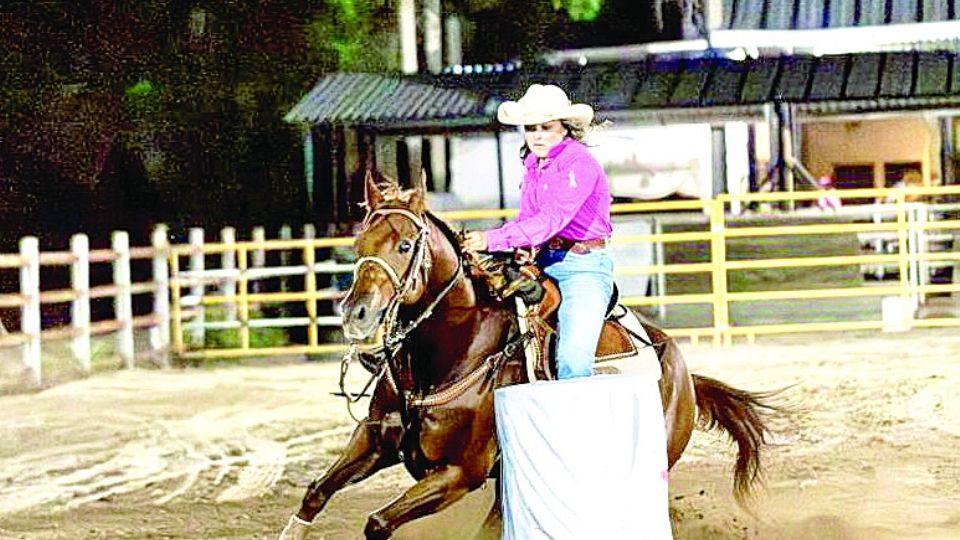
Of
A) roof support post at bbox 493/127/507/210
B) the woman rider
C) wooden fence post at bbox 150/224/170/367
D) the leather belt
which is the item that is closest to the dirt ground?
wooden fence post at bbox 150/224/170/367

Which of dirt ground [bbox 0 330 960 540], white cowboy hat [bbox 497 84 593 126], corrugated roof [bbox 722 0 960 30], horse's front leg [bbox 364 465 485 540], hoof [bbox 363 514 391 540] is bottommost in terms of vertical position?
dirt ground [bbox 0 330 960 540]

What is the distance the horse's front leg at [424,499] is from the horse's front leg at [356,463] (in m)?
0.19

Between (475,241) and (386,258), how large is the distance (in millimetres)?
443

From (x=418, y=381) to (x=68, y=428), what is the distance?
596cm

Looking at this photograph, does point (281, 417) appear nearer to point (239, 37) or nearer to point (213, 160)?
point (239, 37)

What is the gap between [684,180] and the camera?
57.6 feet

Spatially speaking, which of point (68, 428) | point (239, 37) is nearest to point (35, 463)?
point (68, 428)

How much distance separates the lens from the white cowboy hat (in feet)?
16.0

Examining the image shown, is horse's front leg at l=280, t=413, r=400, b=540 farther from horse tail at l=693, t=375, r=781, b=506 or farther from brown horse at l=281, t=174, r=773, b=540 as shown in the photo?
horse tail at l=693, t=375, r=781, b=506

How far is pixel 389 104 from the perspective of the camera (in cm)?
1789

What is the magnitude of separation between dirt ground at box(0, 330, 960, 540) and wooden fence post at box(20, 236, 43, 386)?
0.36m

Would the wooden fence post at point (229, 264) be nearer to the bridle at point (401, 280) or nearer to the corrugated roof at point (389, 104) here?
the corrugated roof at point (389, 104)

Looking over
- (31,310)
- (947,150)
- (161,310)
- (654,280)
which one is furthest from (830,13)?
(31,310)

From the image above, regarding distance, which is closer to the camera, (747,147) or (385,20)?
(747,147)
